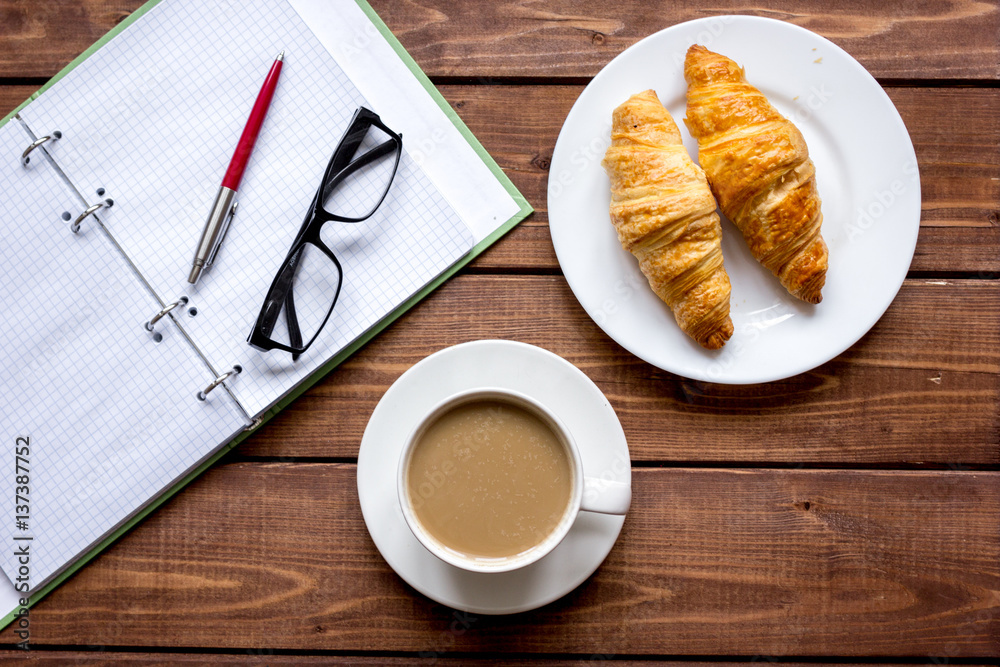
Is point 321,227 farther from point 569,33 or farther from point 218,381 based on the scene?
point 569,33

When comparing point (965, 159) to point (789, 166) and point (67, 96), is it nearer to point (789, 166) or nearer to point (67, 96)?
point (789, 166)

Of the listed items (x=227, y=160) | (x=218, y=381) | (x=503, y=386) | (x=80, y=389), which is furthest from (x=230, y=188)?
(x=503, y=386)

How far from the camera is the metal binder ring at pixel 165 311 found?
1141 millimetres

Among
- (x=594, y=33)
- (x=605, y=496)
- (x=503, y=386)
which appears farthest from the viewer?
(x=594, y=33)

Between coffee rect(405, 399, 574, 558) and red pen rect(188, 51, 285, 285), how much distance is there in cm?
51

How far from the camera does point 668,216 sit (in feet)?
3.51

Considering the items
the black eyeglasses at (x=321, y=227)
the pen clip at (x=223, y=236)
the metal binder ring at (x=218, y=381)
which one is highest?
the pen clip at (x=223, y=236)

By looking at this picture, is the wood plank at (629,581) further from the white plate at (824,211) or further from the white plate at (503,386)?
the white plate at (824,211)

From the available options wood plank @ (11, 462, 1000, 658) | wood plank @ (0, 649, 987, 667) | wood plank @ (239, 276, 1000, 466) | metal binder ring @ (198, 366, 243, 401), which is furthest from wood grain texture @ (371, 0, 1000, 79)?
wood plank @ (0, 649, 987, 667)

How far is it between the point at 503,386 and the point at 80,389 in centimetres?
75

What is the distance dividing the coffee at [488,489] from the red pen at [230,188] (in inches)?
20.1

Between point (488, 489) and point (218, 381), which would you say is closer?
point (488, 489)

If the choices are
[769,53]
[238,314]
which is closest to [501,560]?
[238,314]

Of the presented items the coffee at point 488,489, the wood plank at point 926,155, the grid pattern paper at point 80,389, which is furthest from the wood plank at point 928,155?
the grid pattern paper at point 80,389
